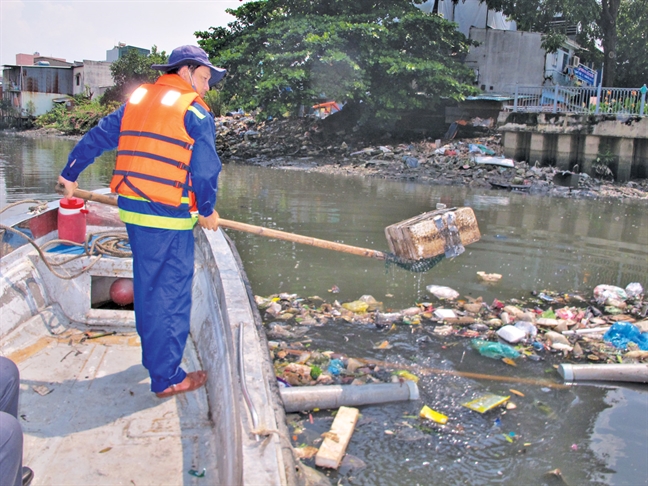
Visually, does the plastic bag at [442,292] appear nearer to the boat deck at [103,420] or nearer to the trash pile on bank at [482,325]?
the trash pile on bank at [482,325]

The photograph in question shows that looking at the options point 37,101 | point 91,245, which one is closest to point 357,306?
point 91,245

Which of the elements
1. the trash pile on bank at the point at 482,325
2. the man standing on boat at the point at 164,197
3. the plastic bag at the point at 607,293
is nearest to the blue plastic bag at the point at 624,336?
the trash pile on bank at the point at 482,325

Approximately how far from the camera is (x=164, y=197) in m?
2.50

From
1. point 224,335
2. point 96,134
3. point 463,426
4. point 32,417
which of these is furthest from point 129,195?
point 463,426

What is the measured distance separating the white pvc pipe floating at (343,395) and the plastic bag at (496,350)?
95 centimetres

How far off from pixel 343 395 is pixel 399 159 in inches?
544

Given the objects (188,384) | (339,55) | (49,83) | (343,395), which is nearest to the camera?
(188,384)

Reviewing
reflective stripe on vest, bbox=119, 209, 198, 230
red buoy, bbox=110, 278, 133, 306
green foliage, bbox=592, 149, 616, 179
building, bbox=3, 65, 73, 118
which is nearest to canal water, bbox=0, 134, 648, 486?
reflective stripe on vest, bbox=119, 209, 198, 230

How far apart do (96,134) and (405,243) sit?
71.8 inches

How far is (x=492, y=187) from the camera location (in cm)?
1317

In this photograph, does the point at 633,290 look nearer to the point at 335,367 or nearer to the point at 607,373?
the point at 607,373

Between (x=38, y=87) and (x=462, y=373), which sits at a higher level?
(x=38, y=87)

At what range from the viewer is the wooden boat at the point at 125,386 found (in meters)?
1.96

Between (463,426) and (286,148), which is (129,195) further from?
(286,148)
